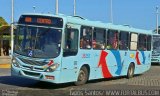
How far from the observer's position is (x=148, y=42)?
2644 centimetres

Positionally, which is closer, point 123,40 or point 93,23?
point 93,23

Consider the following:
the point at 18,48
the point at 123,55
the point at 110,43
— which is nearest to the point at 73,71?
the point at 18,48

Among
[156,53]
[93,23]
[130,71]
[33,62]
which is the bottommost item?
[130,71]

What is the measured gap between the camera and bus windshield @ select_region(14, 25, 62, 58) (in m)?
16.9

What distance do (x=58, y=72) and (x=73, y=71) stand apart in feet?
3.65

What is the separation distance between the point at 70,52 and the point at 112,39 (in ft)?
14.0

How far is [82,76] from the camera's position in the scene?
18.8 m

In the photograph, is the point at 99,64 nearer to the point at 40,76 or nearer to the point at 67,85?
the point at 67,85

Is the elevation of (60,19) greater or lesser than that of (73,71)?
greater

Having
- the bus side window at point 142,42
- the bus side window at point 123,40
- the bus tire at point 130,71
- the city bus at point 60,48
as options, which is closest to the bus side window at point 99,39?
the city bus at point 60,48

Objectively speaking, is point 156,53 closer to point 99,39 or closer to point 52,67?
point 99,39

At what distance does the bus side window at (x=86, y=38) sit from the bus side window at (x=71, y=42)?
0.51 metres

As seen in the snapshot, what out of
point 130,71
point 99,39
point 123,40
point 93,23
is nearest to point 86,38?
point 93,23

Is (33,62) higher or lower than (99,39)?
lower
